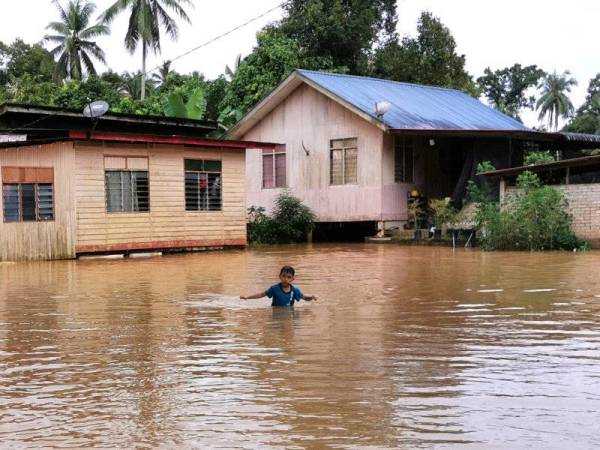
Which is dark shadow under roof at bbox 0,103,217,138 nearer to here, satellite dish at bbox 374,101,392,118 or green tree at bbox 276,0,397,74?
satellite dish at bbox 374,101,392,118

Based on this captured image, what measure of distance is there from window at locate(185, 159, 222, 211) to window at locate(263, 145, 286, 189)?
522 centimetres

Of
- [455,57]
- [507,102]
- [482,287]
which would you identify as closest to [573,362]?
[482,287]

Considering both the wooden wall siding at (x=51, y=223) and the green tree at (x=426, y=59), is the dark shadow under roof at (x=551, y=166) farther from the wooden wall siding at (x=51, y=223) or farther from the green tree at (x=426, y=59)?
the green tree at (x=426, y=59)

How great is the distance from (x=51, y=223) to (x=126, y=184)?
221 centimetres

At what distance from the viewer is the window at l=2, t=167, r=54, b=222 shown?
1914 cm

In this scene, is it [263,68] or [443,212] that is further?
[263,68]

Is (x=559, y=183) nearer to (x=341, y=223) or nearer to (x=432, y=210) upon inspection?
(x=432, y=210)

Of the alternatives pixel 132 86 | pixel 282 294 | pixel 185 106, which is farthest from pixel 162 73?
pixel 282 294

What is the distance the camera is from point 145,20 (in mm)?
40656

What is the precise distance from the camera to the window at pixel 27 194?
19.1 metres

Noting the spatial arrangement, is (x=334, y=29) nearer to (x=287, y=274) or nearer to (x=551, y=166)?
(x=551, y=166)

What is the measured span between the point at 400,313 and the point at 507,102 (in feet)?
185

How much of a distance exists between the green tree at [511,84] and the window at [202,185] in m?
42.9

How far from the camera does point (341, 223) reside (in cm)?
2775
